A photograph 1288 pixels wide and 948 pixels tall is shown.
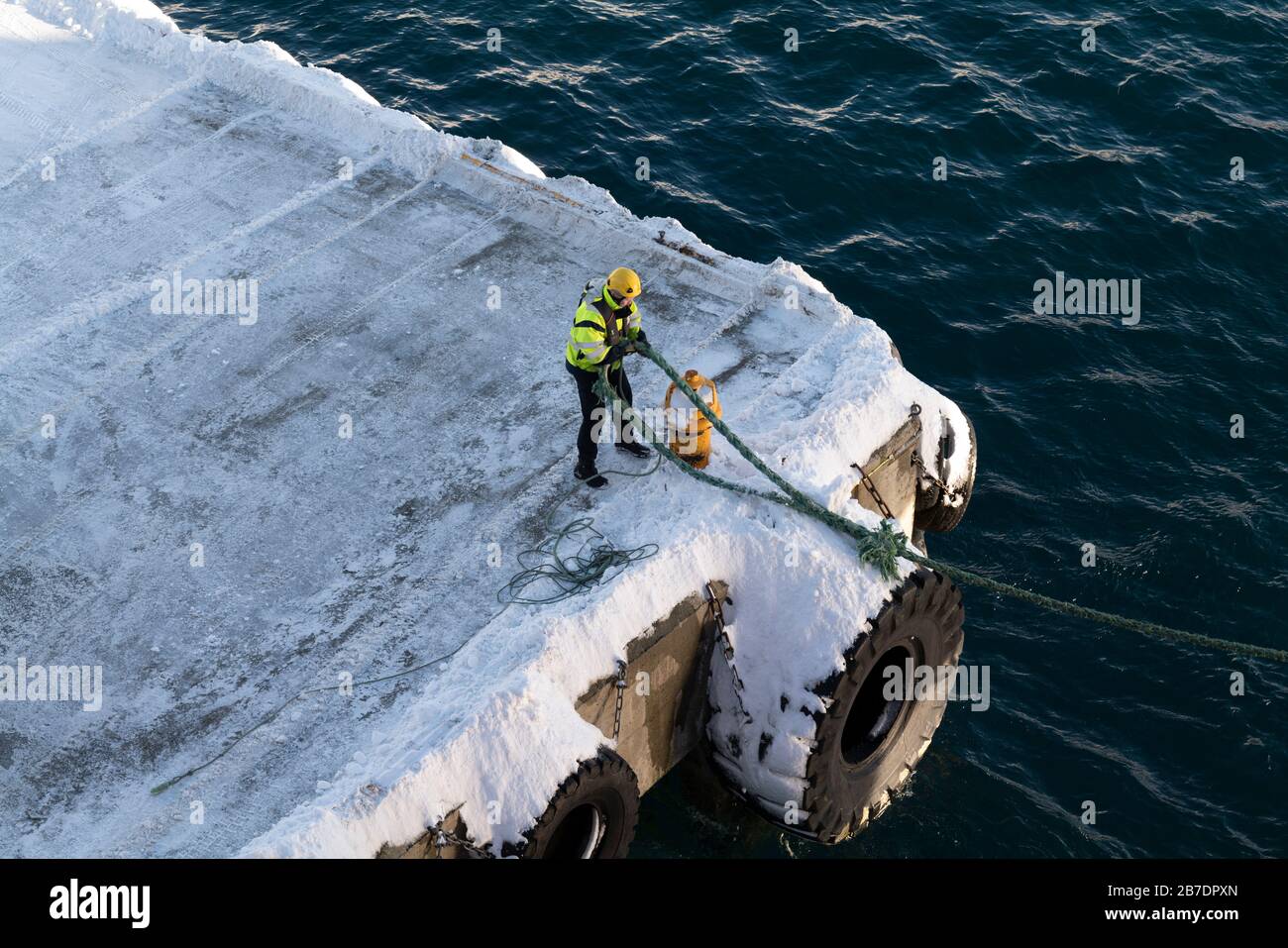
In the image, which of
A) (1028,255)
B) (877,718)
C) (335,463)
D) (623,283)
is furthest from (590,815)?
(1028,255)

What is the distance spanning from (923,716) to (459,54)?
732 inches

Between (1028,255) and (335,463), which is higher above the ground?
(335,463)

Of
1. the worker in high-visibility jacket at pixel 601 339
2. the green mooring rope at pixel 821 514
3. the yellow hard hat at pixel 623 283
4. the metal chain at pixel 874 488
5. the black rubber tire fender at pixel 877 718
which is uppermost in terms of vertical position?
the yellow hard hat at pixel 623 283

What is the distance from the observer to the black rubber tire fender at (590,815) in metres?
10.5

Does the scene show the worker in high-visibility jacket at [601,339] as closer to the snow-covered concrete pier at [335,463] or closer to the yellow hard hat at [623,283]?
the yellow hard hat at [623,283]

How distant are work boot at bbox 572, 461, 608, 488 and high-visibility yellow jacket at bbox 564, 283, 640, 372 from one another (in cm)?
121

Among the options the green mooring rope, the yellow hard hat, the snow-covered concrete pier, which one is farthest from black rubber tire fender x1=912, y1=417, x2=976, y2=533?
the yellow hard hat

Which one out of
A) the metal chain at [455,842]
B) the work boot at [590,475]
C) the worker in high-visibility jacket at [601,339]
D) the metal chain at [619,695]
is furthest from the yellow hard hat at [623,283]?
the metal chain at [455,842]

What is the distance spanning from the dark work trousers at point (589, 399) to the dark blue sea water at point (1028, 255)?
4.03m

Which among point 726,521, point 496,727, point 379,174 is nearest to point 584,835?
point 496,727

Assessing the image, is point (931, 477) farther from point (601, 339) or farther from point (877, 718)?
point (601, 339)

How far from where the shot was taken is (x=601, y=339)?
488 inches

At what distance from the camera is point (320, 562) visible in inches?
509

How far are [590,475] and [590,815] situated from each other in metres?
3.63
